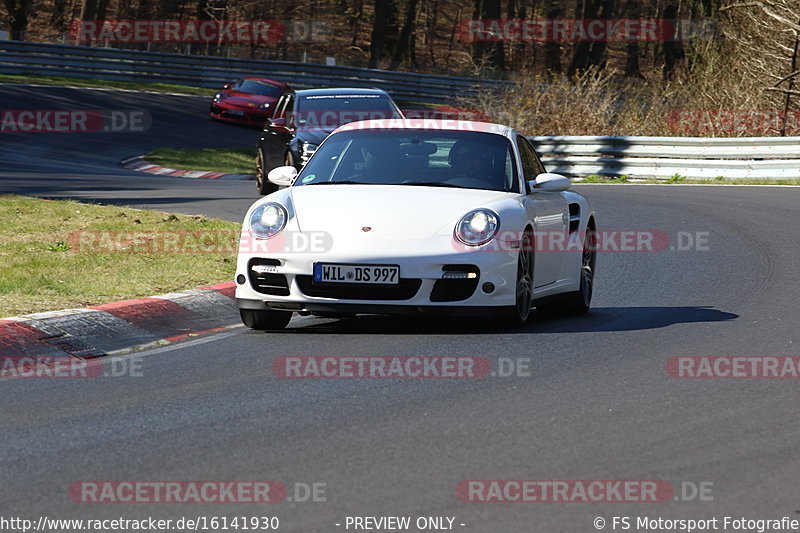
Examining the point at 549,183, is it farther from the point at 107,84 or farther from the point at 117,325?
the point at 107,84

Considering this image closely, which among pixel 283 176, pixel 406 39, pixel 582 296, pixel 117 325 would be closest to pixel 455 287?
pixel 283 176

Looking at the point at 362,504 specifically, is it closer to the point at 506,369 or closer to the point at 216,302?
the point at 506,369

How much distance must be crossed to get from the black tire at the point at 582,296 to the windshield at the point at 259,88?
30258 mm

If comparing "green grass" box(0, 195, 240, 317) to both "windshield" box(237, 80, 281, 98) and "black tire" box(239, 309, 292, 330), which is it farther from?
"windshield" box(237, 80, 281, 98)

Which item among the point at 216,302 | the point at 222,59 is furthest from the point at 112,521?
the point at 222,59

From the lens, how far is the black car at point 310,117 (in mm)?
19922

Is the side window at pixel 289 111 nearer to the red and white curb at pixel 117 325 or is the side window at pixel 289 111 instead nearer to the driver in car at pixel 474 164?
the red and white curb at pixel 117 325

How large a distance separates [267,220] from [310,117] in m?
11.6

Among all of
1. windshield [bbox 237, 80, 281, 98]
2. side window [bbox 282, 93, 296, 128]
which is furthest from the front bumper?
windshield [bbox 237, 80, 281, 98]

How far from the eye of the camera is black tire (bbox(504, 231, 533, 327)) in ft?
29.0

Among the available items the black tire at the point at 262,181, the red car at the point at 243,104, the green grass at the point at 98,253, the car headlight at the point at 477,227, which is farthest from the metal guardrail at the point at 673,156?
the car headlight at the point at 477,227

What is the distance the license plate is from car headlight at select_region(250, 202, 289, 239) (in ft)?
1.69

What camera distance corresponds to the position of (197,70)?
4831cm

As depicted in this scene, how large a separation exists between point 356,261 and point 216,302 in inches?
69.3
